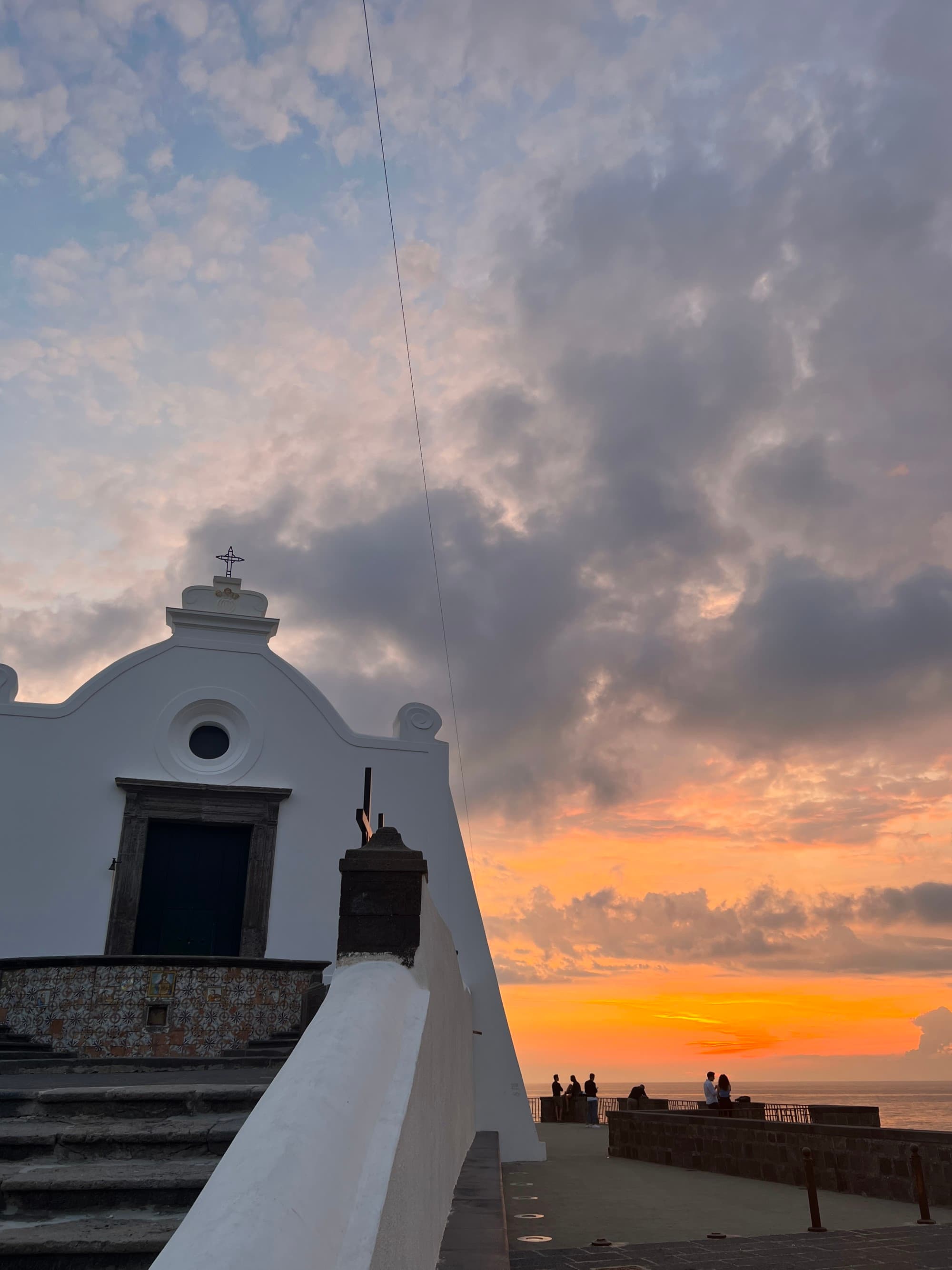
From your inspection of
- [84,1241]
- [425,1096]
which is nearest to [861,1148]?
[425,1096]

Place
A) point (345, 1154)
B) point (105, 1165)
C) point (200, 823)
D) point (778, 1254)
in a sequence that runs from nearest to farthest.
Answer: point (345, 1154)
point (105, 1165)
point (778, 1254)
point (200, 823)

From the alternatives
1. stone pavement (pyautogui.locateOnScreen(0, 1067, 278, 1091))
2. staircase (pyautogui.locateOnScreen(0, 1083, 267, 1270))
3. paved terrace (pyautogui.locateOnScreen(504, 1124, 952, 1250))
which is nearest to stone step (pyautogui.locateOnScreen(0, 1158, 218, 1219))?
staircase (pyautogui.locateOnScreen(0, 1083, 267, 1270))

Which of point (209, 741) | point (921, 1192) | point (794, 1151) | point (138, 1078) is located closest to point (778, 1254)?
point (921, 1192)

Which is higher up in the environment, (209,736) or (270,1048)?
(209,736)

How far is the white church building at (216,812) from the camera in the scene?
37.5 feet

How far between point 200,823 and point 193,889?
0.85 meters

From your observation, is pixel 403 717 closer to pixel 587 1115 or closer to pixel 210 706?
pixel 210 706

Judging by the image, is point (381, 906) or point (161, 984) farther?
point (161, 984)

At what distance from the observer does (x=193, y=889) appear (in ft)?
39.6

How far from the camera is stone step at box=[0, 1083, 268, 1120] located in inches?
152

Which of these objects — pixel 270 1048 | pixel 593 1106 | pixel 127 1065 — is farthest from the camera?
pixel 593 1106

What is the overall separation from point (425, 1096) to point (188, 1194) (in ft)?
2.70

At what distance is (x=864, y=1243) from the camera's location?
20.7 feet

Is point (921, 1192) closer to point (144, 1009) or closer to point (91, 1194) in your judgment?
point (144, 1009)
